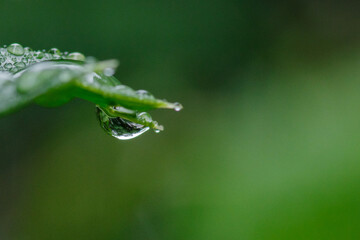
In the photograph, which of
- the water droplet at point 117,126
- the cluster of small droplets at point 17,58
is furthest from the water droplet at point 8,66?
the water droplet at point 117,126

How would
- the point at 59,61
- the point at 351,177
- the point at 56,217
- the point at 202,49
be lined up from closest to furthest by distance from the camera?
the point at 59,61
the point at 351,177
the point at 56,217
the point at 202,49

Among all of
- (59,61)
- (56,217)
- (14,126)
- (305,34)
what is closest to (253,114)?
(305,34)

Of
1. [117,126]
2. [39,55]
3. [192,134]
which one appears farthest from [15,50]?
[192,134]

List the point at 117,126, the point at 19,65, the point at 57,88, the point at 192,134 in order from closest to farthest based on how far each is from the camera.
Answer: the point at 57,88 < the point at 19,65 < the point at 117,126 < the point at 192,134

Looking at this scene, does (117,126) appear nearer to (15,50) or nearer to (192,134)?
(15,50)

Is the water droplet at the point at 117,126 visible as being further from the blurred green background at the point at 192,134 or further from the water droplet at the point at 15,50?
the blurred green background at the point at 192,134

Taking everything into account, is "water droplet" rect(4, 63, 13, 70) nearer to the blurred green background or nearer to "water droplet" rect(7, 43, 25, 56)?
"water droplet" rect(7, 43, 25, 56)

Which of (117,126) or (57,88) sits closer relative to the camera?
(57,88)

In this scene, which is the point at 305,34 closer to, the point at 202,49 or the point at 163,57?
the point at 202,49
